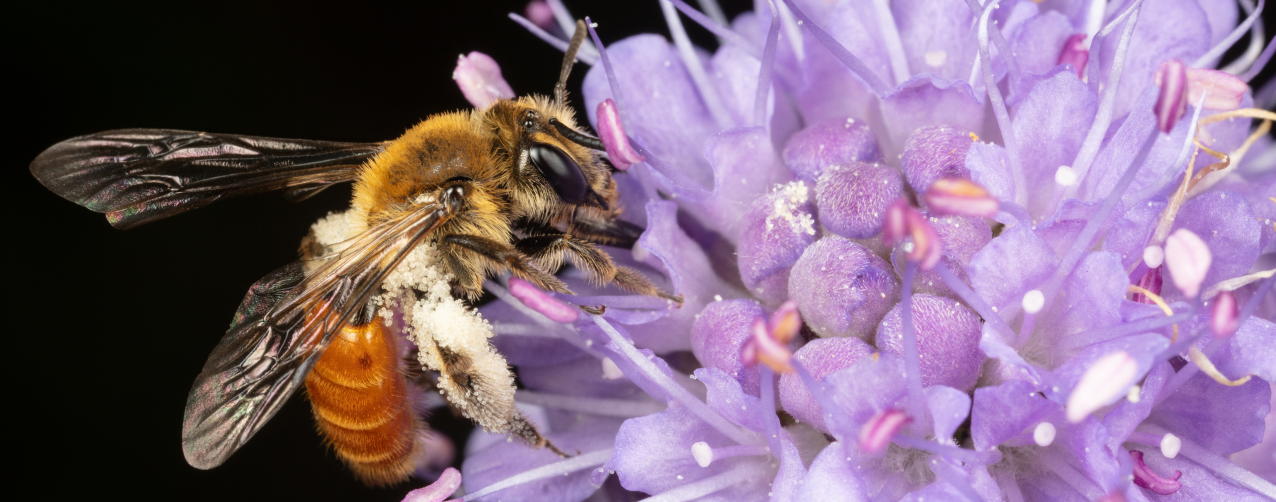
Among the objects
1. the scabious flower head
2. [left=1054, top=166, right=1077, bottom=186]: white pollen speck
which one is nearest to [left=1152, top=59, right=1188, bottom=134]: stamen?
the scabious flower head

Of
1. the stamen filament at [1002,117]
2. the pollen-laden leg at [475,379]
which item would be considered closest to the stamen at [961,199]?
the stamen filament at [1002,117]

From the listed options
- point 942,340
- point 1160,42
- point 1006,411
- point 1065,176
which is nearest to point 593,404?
point 942,340

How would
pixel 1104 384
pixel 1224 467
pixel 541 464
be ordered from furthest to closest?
pixel 541 464
pixel 1224 467
pixel 1104 384

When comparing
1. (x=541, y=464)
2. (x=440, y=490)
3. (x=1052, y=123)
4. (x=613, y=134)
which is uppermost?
(x=613, y=134)

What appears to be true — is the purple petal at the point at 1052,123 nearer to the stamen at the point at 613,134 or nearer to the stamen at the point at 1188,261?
the stamen at the point at 1188,261

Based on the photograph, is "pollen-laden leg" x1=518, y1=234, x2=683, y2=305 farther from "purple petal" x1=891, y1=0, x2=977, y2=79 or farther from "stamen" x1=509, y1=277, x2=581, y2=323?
"purple petal" x1=891, y1=0, x2=977, y2=79

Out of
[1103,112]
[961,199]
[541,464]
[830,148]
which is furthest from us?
[541,464]

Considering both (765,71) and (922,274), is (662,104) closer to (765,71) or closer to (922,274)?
(765,71)
